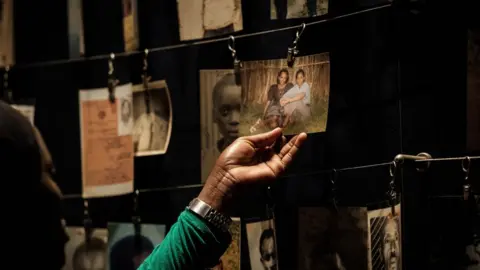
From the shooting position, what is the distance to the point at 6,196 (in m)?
0.86

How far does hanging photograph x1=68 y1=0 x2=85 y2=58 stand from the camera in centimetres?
139

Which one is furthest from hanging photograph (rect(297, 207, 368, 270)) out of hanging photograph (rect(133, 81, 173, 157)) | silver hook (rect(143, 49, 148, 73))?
silver hook (rect(143, 49, 148, 73))

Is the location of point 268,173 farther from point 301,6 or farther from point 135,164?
point 135,164

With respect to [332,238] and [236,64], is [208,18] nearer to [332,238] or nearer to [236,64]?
[236,64]

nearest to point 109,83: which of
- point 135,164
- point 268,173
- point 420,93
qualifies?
point 135,164

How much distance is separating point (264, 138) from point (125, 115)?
427 mm

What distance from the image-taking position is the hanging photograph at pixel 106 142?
1286 millimetres

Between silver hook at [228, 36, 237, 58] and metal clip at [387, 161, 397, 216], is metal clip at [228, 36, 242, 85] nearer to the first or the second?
silver hook at [228, 36, 237, 58]

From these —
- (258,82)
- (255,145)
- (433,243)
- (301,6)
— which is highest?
(301,6)

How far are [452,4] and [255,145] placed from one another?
0.36m

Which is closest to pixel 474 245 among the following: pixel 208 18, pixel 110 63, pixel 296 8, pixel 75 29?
pixel 296 8

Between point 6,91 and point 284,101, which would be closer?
point 284,101

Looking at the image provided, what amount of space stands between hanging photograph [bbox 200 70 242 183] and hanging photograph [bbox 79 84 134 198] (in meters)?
0.19

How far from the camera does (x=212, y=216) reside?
3.07 ft
